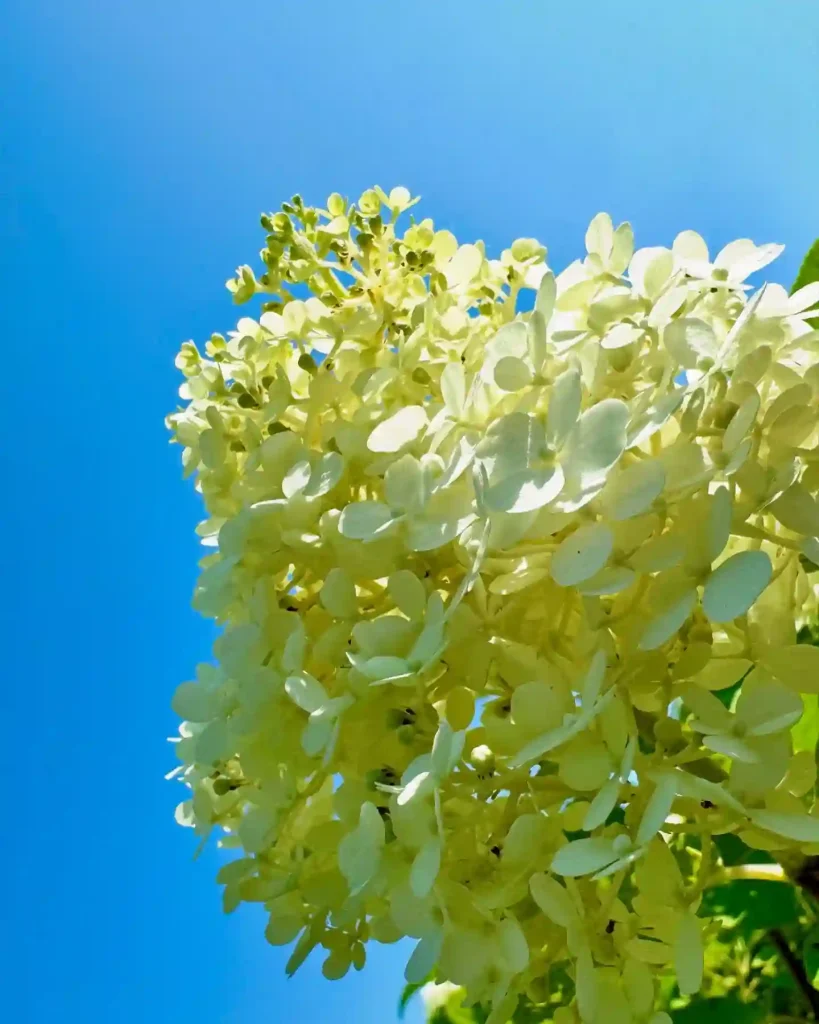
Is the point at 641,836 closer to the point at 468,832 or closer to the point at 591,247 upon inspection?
the point at 468,832

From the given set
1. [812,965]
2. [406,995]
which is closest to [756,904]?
[812,965]

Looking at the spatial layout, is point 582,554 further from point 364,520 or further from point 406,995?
point 406,995

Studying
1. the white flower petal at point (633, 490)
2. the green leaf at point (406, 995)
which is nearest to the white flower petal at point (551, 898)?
the white flower petal at point (633, 490)

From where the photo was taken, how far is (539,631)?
2.30 feet

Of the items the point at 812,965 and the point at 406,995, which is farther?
the point at 406,995

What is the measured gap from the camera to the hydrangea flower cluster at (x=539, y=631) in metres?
0.57

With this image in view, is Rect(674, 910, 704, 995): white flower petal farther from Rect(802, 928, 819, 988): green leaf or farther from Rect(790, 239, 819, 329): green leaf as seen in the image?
Rect(790, 239, 819, 329): green leaf

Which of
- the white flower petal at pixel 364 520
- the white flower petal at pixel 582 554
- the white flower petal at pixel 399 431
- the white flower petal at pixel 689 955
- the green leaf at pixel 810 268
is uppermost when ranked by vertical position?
the green leaf at pixel 810 268

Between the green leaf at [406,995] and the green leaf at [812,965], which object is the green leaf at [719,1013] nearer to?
the green leaf at [812,965]

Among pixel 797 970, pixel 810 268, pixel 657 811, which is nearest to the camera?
pixel 657 811

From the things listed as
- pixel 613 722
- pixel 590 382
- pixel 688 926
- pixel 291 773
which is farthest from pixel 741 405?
pixel 291 773

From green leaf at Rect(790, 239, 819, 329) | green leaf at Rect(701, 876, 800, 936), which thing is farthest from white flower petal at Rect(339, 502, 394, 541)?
green leaf at Rect(790, 239, 819, 329)

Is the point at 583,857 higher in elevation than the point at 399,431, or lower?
lower

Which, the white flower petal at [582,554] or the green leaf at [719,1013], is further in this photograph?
the green leaf at [719,1013]
